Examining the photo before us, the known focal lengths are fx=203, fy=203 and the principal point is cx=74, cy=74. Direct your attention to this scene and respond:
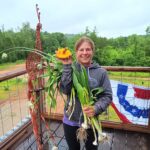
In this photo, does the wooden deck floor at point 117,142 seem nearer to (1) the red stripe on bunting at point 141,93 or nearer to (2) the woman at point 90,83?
(1) the red stripe on bunting at point 141,93

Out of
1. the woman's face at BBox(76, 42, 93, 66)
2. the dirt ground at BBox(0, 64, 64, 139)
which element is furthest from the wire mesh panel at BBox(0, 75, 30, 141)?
the woman's face at BBox(76, 42, 93, 66)

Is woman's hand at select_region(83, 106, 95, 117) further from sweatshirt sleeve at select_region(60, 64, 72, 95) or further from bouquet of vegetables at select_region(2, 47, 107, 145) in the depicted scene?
sweatshirt sleeve at select_region(60, 64, 72, 95)

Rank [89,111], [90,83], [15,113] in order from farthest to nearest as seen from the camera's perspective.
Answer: [15,113]
[90,83]
[89,111]

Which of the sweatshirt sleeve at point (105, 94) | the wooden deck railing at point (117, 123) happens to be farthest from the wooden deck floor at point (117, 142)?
the sweatshirt sleeve at point (105, 94)

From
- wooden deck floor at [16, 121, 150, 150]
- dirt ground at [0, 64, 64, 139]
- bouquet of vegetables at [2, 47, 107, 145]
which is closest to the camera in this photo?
bouquet of vegetables at [2, 47, 107, 145]

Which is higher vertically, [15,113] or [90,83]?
[90,83]

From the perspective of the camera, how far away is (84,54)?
135 cm

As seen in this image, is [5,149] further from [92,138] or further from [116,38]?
[116,38]

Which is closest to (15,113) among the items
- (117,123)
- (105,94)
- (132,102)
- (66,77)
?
(117,123)

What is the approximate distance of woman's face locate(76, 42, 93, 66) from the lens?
1.36 m

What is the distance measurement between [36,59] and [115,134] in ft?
5.46

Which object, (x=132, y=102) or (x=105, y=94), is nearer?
(x=105, y=94)

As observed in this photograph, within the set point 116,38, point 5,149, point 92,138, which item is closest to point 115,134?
point 92,138

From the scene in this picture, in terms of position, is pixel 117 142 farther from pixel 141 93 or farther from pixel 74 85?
pixel 74 85
